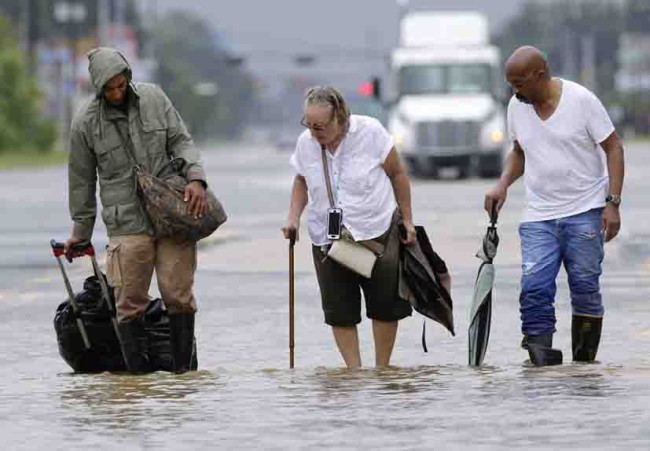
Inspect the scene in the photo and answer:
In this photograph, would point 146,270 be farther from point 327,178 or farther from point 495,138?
point 495,138

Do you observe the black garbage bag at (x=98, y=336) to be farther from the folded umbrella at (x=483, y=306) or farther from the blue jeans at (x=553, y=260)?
the blue jeans at (x=553, y=260)

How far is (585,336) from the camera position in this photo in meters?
11.5

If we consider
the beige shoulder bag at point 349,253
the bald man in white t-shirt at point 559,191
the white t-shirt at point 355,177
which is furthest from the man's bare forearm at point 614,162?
the beige shoulder bag at point 349,253

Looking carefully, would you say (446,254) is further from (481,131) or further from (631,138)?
(631,138)

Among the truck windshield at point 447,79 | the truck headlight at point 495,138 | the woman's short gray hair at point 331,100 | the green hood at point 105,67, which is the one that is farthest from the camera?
the truck windshield at point 447,79

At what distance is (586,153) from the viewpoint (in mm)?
11320

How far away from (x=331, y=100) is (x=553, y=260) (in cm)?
131

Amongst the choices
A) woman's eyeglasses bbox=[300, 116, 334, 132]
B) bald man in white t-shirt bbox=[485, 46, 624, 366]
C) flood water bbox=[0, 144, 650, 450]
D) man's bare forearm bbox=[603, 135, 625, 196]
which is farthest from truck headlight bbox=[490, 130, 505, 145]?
woman's eyeglasses bbox=[300, 116, 334, 132]

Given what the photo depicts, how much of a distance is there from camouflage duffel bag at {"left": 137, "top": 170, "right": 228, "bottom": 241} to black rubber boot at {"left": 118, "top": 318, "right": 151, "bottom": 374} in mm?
495

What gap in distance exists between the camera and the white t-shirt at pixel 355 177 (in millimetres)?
11180

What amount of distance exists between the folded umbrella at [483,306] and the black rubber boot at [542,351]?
0.21 metres

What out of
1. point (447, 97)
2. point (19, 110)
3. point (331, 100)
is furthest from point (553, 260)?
point (19, 110)

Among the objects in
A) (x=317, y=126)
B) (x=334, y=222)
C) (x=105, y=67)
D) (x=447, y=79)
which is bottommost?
(x=447, y=79)

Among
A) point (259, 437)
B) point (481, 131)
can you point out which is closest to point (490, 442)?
point (259, 437)
